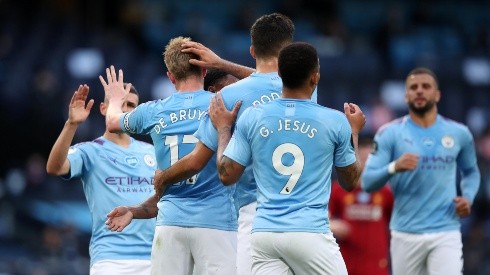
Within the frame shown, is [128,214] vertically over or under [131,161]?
under

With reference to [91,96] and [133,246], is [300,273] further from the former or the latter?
[91,96]

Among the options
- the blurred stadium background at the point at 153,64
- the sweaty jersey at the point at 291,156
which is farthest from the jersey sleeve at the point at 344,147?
the blurred stadium background at the point at 153,64

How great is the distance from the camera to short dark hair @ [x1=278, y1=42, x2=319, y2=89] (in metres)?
7.93

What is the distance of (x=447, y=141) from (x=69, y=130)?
4.13 m

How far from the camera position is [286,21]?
8.66m

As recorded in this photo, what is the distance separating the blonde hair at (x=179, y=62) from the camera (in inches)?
349

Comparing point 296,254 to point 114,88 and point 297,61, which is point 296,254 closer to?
point 297,61

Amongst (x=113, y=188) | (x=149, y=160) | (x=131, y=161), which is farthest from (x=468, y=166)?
(x=113, y=188)

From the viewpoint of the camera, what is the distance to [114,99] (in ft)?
31.5

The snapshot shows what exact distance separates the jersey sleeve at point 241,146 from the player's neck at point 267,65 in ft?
2.42

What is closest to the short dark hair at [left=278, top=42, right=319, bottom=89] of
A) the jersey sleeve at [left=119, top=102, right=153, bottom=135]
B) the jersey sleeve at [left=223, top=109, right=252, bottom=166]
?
the jersey sleeve at [left=223, top=109, right=252, bottom=166]

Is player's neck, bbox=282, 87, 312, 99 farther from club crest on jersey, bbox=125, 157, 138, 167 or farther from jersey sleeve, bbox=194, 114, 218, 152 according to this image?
club crest on jersey, bbox=125, 157, 138, 167

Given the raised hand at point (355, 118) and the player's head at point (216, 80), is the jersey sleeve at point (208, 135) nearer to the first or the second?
the raised hand at point (355, 118)

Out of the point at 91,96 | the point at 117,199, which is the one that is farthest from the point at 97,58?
the point at 117,199
